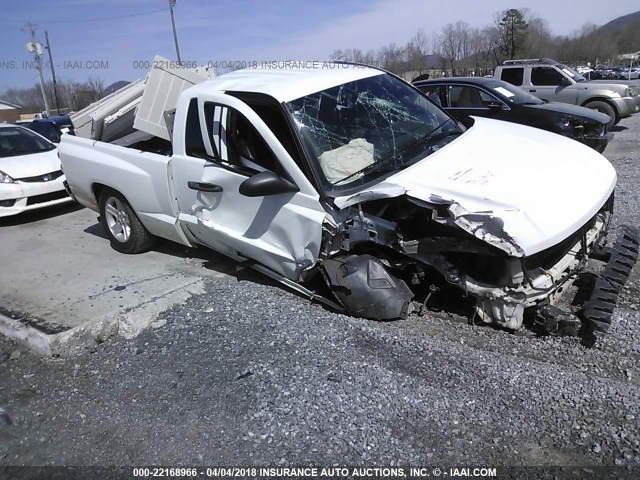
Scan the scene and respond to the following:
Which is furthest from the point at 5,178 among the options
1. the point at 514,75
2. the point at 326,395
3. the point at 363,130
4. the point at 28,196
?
the point at 514,75

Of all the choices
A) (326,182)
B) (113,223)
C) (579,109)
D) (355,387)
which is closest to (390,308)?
(355,387)

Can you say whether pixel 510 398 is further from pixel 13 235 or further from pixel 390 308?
pixel 13 235

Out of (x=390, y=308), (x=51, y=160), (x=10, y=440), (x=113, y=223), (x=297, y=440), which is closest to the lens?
(x=297, y=440)

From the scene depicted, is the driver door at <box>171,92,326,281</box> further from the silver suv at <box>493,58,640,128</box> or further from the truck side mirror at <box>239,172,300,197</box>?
the silver suv at <box>493,58,640,128</box>

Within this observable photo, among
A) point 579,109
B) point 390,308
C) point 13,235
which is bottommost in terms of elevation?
point 13,235

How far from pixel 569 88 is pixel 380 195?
11.9 meters

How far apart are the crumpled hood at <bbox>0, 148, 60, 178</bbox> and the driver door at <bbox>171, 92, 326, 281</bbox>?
437 centimetres

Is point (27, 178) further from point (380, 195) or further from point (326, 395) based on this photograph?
point (326, 395)

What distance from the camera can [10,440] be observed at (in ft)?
9.61

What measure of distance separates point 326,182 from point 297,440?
179cm

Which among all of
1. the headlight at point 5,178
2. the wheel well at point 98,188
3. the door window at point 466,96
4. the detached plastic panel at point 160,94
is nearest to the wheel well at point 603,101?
the door window at point 466,96

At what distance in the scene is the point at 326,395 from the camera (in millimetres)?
2959

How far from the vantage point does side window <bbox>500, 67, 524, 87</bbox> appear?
44.2 feet

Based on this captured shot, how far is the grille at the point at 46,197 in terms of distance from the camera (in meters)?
7.73
